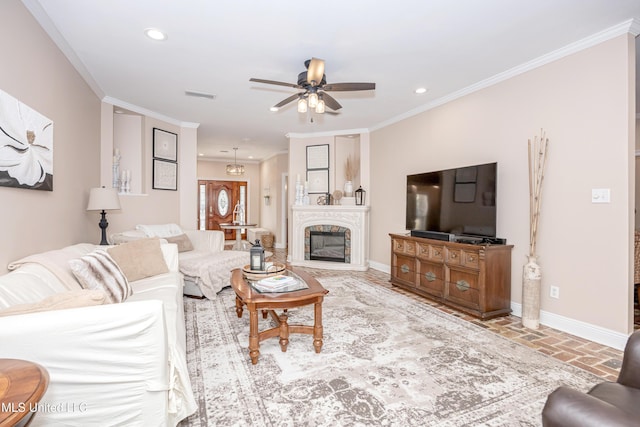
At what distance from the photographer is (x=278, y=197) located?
8.42 m

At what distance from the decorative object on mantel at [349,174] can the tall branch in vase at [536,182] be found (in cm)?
324

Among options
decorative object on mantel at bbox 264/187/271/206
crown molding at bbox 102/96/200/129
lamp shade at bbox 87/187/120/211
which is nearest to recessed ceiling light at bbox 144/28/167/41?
lamp shade at bbox 87/187/120/211

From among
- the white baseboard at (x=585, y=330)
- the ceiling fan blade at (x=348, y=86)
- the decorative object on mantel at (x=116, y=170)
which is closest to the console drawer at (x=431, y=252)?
the white baseboard at (x=585, y=330)

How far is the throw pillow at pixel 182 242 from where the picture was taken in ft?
13.9

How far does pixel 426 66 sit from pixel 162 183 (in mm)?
4291

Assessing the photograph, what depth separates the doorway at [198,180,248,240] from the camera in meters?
9.42

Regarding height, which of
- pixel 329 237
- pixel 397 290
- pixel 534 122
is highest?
pixel 534 122

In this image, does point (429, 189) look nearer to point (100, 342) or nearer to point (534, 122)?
point (534, 122)

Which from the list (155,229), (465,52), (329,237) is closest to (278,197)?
(329,237)

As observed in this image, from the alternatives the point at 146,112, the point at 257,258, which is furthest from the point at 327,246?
the point at 146,112

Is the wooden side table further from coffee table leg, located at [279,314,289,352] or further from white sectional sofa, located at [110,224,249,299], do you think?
white sectional sofa, located at [110,224,249,299]

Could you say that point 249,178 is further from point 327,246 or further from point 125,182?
point 125,182

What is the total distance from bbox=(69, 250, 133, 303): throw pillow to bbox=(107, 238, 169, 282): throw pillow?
42 cm

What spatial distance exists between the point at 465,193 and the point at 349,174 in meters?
2.78
